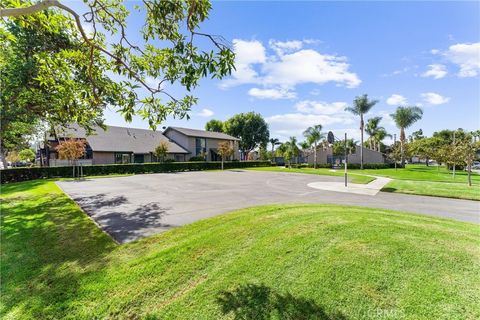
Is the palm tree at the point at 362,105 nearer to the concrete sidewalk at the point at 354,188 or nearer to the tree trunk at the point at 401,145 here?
the tree trunk at the point at 401,145

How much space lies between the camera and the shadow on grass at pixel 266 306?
9.65ft

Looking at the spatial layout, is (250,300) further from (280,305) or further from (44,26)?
(44,26)

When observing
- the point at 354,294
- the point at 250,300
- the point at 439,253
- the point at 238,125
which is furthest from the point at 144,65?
the point at 238,125

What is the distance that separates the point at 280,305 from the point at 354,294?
101 cm

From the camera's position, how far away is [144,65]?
687 centimetres

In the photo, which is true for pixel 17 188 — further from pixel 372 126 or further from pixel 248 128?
pixel 372 126

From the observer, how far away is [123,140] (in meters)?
37.7

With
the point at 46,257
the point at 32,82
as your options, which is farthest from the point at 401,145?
the point at 46,257

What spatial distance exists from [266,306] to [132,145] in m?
38.9

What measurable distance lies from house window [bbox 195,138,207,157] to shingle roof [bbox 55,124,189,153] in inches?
106

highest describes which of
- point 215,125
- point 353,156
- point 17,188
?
point 215,125

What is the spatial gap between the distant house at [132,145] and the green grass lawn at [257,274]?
24888mm

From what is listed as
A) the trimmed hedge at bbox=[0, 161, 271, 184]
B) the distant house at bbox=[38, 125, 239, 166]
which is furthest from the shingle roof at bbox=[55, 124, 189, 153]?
the trimmed hedge at bbox=[0, 161, 271, 184]

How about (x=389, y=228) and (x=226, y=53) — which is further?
(x=389, y=228)
